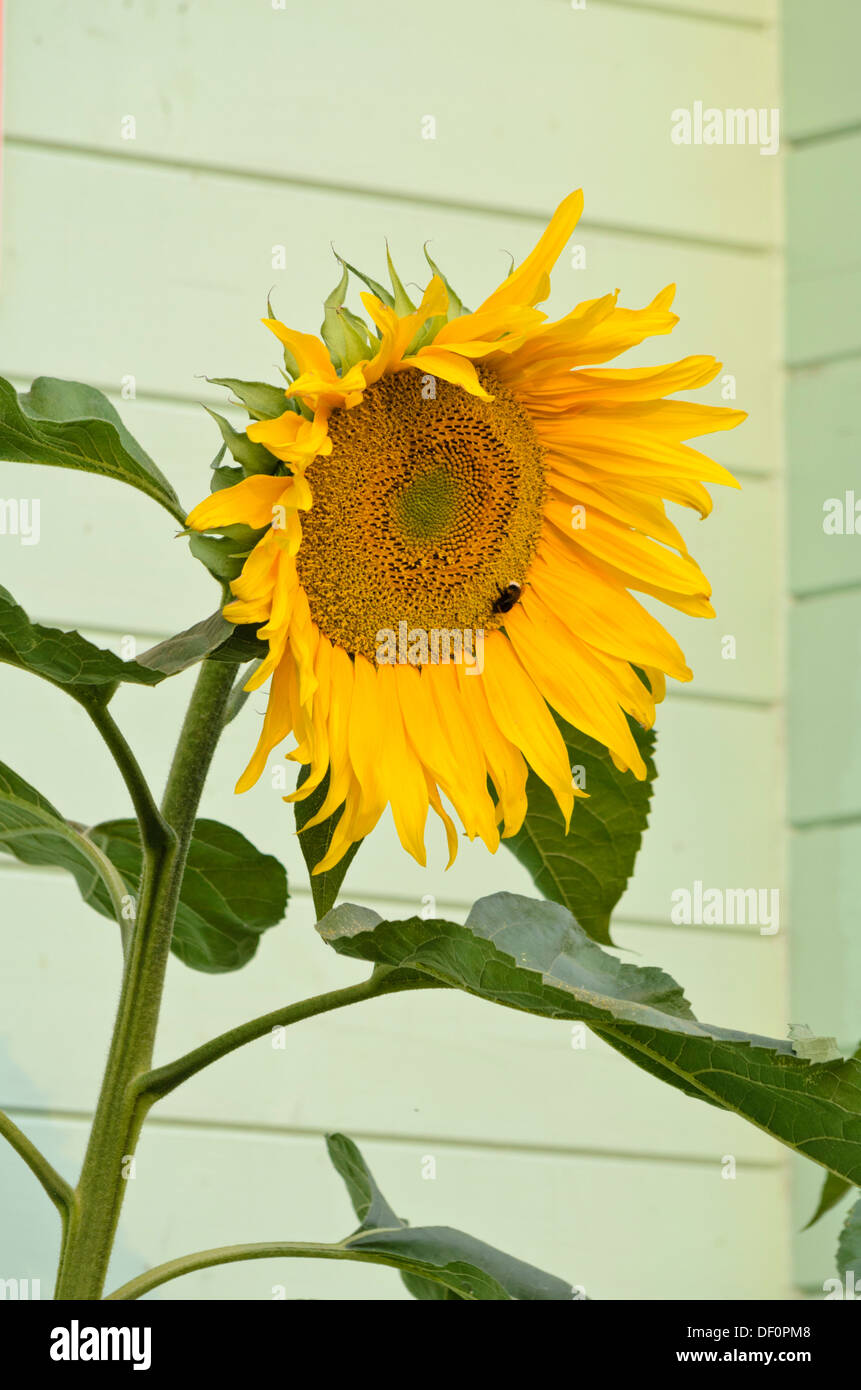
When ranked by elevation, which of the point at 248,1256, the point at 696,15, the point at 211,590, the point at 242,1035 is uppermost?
the point at 696,15

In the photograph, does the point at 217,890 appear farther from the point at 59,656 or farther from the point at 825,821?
the point at 825,821

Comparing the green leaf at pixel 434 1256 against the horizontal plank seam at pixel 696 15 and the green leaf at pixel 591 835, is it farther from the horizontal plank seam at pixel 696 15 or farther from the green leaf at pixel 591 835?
the horizontal plank seam at pixel 696 15

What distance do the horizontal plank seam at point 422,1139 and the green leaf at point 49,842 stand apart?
425mm

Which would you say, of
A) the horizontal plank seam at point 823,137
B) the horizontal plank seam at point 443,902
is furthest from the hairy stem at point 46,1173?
the horizontal plank seam at point 823,137

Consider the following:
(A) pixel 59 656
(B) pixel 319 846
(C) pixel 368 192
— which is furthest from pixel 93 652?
(C) pixel 368 192

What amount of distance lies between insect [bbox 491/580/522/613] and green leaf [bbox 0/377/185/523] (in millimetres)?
136

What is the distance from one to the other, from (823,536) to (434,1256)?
889 mm

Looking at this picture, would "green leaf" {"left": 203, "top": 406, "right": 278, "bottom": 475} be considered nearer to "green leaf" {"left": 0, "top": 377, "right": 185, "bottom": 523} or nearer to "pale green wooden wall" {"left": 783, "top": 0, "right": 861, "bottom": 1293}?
"green leaf" {"left": 0, "top": 377, "right": 185, "bottom": 523}

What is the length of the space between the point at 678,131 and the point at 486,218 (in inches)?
8.8

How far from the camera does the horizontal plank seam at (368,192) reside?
125 cm

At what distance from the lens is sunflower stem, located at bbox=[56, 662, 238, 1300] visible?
56 cm

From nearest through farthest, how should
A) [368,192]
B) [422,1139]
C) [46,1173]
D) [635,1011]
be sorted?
1. [635,1011]
2. [46,1173]
3. [422,1139]
4. [368,192]

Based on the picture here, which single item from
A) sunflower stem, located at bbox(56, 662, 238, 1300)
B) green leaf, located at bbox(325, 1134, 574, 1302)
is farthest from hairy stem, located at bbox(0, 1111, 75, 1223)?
green leaf, located at bbox(325, 1134, 574, 1302)

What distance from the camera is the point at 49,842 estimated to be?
2.29ft
